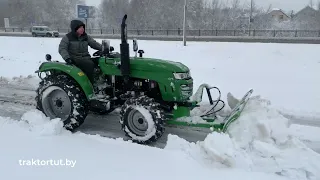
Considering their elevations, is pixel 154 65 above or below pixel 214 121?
above

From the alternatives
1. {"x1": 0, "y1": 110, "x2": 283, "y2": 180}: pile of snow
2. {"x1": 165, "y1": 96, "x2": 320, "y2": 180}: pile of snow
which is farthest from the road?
{"x1": 165, "y1": 96, "x2": 320, "y2": 180}: pile of snow

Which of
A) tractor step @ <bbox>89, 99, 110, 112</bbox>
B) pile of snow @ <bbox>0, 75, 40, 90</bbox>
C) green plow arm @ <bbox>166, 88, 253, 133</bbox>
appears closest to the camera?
green plow arm @ <bbox>166, 88, 253, 133</bbox>

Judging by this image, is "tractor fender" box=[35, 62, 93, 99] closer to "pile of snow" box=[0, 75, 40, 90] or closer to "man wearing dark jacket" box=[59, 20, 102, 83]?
"man wearing dark jacket" box=[59, 20, 102, 83]

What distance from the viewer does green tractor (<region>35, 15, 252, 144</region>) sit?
16.4ft

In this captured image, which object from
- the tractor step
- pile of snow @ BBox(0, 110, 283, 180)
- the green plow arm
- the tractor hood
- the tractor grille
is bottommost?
pile of snow @ BBox(0, 110, 283, 180)

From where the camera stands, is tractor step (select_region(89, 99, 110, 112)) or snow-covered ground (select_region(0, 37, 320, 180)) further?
tractor step (select_region(89, 99, 110, 112))

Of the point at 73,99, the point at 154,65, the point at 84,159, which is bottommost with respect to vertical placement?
the point at 84,159

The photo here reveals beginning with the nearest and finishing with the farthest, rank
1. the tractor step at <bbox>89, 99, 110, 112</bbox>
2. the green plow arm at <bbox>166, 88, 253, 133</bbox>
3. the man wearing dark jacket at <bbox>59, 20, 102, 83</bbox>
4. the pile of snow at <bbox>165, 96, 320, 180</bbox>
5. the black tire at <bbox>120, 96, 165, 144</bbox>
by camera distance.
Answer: the pile of snow at <bbox>165, 96, 320, 180</bbox> < the green plow arm at <bbox>166, 88, 253, 133</bbox> < the black tire at <bbox>120, 96, 165, 144</bbox> < the tractor step at <bbox>89, 99, 110, 112</bbox> < the man wearing dark jacket at <bbox>59, 20, 102, 83</bbox>

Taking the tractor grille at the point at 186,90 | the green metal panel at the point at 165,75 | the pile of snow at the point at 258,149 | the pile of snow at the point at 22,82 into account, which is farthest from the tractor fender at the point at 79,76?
the pile of snow at the point at 22,82

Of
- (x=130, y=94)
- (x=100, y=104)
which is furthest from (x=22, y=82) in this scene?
(x=130, y=94)

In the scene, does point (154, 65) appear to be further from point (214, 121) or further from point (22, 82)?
point (22, 82)

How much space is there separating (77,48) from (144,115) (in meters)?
1.97

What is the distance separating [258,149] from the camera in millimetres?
4391

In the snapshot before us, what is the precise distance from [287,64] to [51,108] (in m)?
10.9
